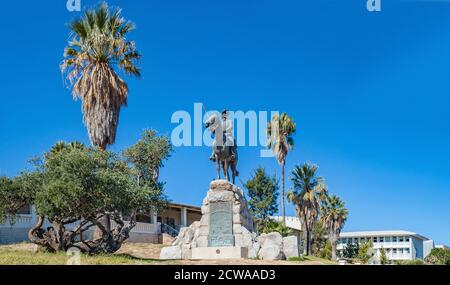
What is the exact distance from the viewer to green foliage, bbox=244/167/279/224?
5906cm

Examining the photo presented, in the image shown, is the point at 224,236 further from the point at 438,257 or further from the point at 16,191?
the point at 438,257

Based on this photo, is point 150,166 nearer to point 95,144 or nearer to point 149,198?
point 95,144

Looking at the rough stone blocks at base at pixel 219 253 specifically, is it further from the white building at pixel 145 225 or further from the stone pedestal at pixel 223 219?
the white building at pixel 145 225

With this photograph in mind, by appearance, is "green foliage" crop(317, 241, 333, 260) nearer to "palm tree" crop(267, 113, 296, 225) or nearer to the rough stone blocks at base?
"palm tree" crop(267, 113, 296, 225)

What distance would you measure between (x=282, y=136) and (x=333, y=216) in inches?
591

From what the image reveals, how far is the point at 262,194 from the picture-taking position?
198 feet

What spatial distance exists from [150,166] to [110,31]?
393 inches

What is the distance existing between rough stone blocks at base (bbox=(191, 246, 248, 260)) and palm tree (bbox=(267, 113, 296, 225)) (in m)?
27.5

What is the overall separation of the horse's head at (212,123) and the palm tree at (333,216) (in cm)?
3794

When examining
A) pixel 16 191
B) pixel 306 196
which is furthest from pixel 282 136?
pixel 16 191

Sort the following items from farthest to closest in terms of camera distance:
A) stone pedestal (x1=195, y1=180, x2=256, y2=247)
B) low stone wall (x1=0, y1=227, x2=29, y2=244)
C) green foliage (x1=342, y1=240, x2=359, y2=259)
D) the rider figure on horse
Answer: green foliage (x1=342, y1=240, x2=359, y2=259) → low stone wall (x1=0, y1=227, x2=29, y2=244) → the rider figure on horse → stone pedestal (x1=195, y1=180, x2=256, y2=247)

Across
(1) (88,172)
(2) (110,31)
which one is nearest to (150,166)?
(2) (110,31)

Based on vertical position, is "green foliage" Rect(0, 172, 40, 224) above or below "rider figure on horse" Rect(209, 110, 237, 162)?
below

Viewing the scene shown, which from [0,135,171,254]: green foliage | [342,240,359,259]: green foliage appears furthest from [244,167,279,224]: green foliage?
[0,135,171,254]: green foliage
